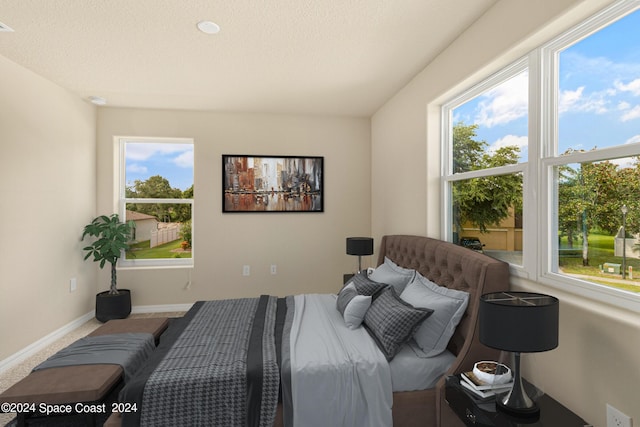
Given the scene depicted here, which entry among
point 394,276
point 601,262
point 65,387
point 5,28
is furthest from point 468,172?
point 5,28

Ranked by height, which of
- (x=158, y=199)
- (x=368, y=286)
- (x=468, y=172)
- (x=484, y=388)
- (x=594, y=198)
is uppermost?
(x=468, y=172)

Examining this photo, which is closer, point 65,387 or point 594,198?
point 594,198

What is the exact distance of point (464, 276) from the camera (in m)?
2.20

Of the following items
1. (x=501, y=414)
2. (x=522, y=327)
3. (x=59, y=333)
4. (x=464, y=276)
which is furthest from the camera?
(x=59, y=333)

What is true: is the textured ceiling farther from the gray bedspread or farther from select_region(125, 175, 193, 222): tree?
the gray bedspread

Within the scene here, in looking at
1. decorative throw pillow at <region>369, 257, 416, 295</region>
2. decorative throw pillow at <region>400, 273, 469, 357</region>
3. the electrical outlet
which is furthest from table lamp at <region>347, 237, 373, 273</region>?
the electrical outlet

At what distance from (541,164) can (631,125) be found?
1.50 feet

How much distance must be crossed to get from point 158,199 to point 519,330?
14.3 feet

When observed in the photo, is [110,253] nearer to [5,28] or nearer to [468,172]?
[5,28]

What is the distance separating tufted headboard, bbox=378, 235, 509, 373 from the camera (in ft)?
6.35

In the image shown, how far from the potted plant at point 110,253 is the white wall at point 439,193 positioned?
127 inches

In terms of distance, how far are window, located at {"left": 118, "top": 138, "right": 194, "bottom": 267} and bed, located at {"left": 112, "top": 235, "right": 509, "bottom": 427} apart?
2230mm

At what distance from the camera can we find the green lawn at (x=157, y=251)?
4.49 metres

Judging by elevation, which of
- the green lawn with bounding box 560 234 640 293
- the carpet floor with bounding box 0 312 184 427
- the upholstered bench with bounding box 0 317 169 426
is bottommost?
the carpet floor with bounding box 0 312 184 427
